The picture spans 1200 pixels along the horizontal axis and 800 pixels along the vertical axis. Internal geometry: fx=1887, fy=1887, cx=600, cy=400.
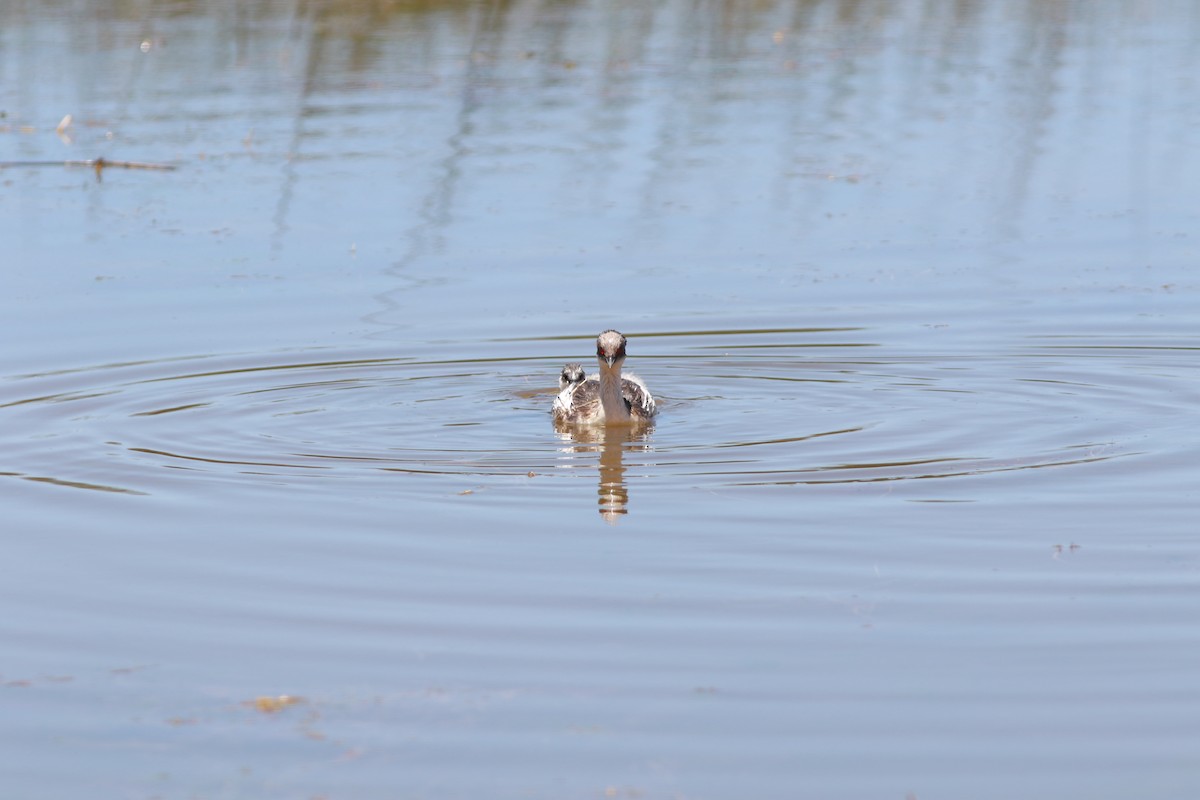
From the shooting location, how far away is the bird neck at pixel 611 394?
471 inches

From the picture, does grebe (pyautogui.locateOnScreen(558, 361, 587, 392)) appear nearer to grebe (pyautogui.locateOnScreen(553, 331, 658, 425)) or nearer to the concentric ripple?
grebe (pyautogui.locateOnScreen(553, 331, 658, 425))

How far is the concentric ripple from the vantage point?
34.1ft

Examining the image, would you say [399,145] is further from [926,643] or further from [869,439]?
[926,643]

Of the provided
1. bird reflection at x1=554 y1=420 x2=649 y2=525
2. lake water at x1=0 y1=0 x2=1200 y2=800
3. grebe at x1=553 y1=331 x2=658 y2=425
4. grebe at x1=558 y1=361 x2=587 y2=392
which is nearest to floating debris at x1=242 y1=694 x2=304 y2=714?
lake water at x1=0 y1=0 x2=1200 y2=800

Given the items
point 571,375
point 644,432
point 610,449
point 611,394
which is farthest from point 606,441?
point 571,375

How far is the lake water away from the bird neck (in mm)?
400

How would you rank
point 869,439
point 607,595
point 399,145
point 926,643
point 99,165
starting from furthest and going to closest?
1. point 399,145
2. point 99,165
3. point 869,439
4. point 607,595
5. point 926,643

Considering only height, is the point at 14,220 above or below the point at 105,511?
above

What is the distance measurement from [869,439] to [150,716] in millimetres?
5323

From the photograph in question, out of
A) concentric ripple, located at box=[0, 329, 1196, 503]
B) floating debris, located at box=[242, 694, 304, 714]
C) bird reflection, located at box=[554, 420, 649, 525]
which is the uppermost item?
concentric ripple, located at box=[0, 329, 1196, 503]

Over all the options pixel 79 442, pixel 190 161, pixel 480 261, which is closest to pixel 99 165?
pixel 190 161

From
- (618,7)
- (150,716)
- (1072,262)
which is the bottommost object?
(150,716)

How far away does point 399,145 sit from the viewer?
21.5 m

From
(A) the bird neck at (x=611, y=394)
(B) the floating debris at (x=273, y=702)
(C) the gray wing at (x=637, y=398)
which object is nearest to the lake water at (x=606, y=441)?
(B) the floating debris at (x=273, y=702)
